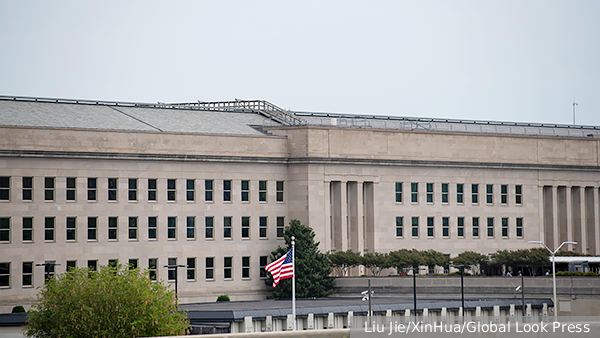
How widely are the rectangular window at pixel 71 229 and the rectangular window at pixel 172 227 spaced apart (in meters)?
7.74

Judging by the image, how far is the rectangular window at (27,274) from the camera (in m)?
75.1

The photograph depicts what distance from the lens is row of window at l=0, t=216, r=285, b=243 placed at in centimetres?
7556

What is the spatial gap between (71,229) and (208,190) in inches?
472

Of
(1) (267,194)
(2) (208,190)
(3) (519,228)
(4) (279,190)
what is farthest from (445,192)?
(2) (208,190)

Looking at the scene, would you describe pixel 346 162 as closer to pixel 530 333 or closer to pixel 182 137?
pixel 182 137

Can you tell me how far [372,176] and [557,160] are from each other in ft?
66.2

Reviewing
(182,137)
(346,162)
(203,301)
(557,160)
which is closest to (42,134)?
(182,137)

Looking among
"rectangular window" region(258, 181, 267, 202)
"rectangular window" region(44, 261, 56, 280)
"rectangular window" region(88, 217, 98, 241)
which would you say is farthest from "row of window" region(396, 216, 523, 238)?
"rectangular window" region(44, 261, 56, 280)

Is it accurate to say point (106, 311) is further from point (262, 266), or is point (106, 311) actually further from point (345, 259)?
Result: point (345, 259)

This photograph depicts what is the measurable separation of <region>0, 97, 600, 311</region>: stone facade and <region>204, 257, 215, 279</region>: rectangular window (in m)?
0.11

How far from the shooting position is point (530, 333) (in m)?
29.1

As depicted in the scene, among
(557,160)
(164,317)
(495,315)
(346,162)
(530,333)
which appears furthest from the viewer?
(557,160)

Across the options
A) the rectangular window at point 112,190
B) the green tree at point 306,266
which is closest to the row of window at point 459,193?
the green tree at point 306,266

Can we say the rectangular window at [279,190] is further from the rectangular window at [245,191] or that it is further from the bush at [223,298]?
the bush at [223,298]
